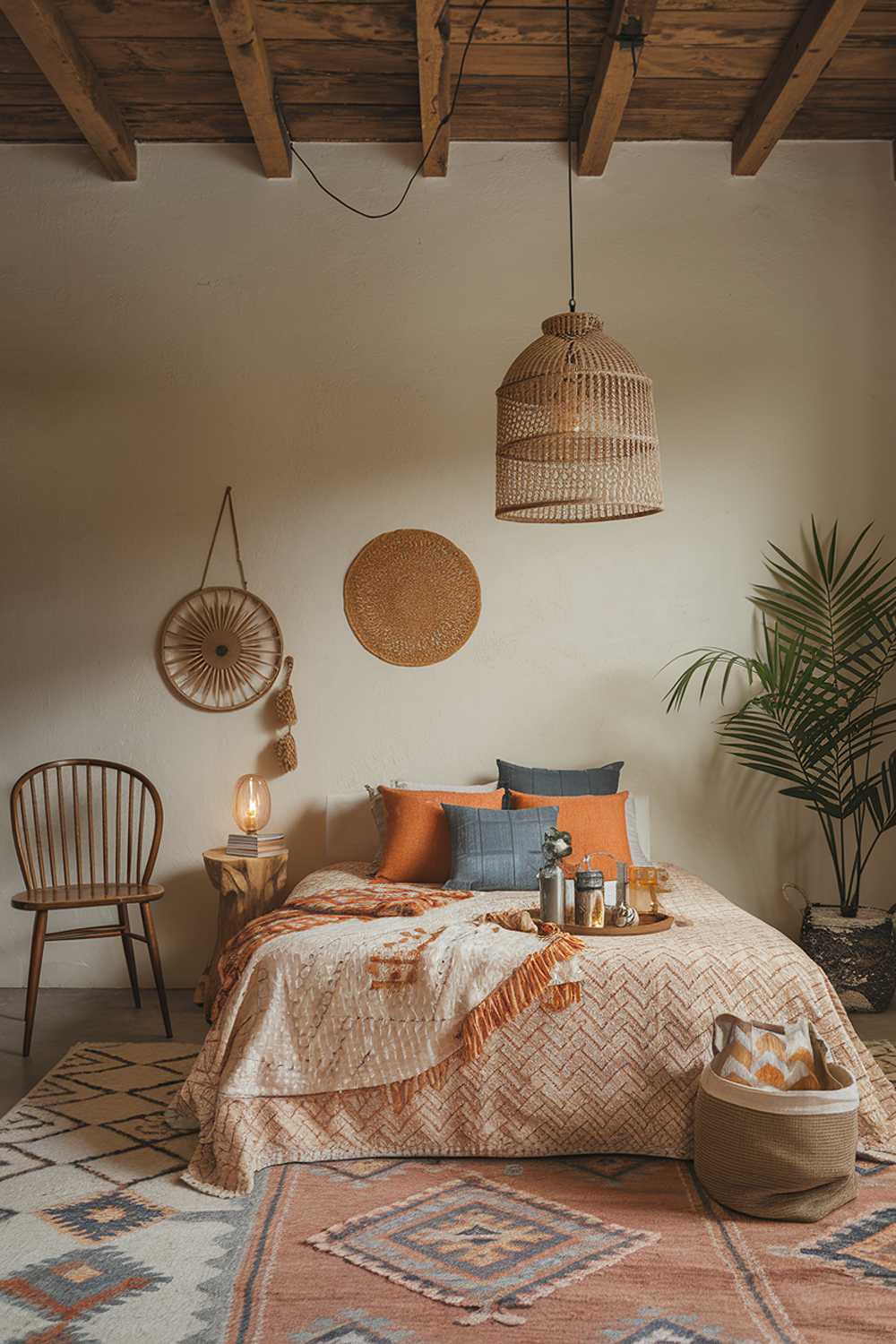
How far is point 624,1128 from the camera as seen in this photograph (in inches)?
117

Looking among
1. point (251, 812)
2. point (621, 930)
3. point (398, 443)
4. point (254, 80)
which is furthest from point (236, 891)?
point (254, 80)

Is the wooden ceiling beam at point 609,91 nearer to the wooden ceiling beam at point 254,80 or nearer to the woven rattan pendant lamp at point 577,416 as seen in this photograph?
the wooden ceiling beam at point 254,80

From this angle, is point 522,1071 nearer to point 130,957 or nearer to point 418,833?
point 418,833

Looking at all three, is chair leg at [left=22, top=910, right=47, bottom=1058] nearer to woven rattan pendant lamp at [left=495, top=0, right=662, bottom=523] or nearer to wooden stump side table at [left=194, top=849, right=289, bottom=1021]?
wooden stump side table at [left=194, top=849, right=289, bottom=1021]

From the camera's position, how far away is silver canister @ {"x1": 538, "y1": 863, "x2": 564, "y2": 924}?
335cm

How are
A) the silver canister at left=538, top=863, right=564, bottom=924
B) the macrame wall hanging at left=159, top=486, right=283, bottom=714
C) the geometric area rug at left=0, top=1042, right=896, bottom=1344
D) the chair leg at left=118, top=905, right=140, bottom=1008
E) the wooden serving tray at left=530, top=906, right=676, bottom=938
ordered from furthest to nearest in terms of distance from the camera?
1. the macrame wall hanging at left=159, top=486, right=283, bottom=714
2. the chair leg at left=118, top=905, right=140, bottom=1008
3. the silver canister at left=538, top=863, right=564, bottom=924
4. the wooden serving tray at left=530, top=906, right=676, bottom=938
5. the geometric area rug at left=0, top=1042, right=896, bottom=1344

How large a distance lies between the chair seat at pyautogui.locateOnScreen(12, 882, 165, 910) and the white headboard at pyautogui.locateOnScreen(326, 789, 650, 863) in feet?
2.58

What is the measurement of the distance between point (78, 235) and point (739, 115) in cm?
279

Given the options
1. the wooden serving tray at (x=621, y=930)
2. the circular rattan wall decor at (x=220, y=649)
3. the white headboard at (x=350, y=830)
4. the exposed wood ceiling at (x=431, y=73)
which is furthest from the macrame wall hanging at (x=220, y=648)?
the wooden serving tray at (x=621, y=930)

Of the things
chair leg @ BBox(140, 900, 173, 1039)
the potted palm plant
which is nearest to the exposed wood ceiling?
the potted palm plant

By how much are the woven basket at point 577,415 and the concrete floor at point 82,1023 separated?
2.15 meters

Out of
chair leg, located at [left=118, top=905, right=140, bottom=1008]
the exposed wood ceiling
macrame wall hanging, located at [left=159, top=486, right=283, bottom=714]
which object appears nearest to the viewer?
the exposed wood ceiling

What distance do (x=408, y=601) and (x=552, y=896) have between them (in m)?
1.79

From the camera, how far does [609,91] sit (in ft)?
14.1
